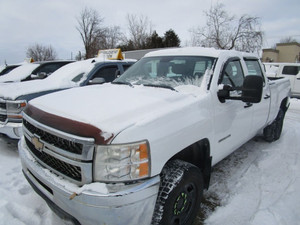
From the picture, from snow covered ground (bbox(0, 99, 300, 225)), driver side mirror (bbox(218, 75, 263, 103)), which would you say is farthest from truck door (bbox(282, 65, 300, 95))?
driver side mirror (bbox(218, 75, 263, 103))

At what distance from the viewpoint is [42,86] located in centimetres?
453

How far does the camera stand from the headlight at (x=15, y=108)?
379cm

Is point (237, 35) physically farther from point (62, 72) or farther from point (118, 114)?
point (118, 114)

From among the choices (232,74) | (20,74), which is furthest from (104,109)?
(20,74)

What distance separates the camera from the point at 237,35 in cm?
2241

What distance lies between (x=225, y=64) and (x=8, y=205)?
3134 mm

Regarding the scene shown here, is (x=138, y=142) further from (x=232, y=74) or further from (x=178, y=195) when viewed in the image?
(x=232, y=74)

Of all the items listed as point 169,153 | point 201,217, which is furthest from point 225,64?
point 201,217

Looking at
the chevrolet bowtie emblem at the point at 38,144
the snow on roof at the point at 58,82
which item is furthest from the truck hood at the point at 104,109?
the snow on roof at the point at 58,82

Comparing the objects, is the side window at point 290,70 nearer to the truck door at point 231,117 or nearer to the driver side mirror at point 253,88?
the truck door at point 231,117

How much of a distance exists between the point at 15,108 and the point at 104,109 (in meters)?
2.72

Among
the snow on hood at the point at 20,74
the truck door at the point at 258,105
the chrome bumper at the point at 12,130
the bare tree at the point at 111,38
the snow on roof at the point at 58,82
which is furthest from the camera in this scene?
the bare tree at the point at 111,38

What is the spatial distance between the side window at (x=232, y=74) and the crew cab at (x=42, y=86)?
2157 mm

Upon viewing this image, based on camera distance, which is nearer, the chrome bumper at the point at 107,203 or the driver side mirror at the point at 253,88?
the chrome bumper at the point at 107,203
